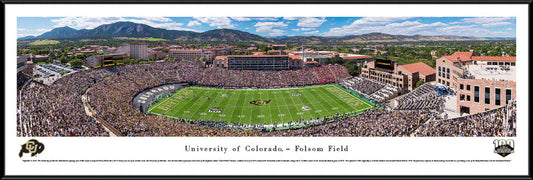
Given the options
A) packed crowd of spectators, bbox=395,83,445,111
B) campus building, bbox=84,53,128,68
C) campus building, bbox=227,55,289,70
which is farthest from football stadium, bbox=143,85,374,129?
campus building, bbox=84,53,128,68

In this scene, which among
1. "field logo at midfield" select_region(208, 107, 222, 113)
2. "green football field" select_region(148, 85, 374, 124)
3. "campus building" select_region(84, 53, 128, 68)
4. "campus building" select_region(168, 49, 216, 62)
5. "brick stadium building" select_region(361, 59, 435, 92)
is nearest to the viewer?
"green football field" select_region(148, 85, 374, 124)

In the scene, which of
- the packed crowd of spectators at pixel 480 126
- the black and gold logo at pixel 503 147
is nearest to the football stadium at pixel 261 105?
the packed crowd of spectators at pixel 480 126

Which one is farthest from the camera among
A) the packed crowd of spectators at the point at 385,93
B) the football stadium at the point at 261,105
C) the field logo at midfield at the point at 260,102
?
the packed crowd of spectators at the point at 385,93

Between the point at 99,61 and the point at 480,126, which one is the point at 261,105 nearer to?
the point at 480,126

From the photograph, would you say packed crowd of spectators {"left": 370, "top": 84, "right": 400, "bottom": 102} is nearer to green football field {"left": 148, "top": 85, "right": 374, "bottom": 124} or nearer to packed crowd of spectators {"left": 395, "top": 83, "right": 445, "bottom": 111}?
green football field {"left": 148, "top": 85, "right": 374, "bottom": 124}

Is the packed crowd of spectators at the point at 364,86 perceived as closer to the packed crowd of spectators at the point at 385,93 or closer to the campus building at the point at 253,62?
the packed crowd of spectators at the point at 385,93

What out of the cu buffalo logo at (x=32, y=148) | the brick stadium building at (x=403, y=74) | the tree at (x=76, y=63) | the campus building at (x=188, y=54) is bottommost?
the cu buffalo logo at (x=32, y=148)
